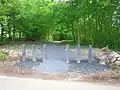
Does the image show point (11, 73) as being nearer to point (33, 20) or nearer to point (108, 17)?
point (108, 17)

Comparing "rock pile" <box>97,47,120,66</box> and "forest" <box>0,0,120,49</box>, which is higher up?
"forest" <box>0,0,120,49</box>

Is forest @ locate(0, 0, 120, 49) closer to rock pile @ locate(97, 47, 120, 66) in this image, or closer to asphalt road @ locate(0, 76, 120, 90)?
rock pile @ locate(97, 47, 120, 66)

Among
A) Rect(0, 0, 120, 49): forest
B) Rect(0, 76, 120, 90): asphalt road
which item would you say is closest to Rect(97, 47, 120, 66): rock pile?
Rect(0, 76, 120, 90): asphalt road

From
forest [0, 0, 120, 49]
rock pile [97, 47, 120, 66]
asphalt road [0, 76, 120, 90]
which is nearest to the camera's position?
asphalt road [0, 76, 120, 90]

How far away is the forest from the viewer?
1305 centimetres

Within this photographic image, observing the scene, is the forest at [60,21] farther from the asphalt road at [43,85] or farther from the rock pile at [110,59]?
the asphalt road at [43,85]

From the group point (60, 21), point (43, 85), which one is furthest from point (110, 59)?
point (60, 21)

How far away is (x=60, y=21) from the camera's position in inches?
639

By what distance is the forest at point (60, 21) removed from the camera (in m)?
13.1

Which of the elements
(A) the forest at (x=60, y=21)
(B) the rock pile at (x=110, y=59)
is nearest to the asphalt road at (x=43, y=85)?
(B) the rock pile at (x=110, y=59)

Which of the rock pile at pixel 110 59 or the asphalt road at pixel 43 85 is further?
the rock pile at pixel 110 59

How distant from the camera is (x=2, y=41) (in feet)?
51.5

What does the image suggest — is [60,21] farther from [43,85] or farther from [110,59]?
[43,85]

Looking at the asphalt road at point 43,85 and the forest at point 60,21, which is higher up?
the forest at point 60,21
